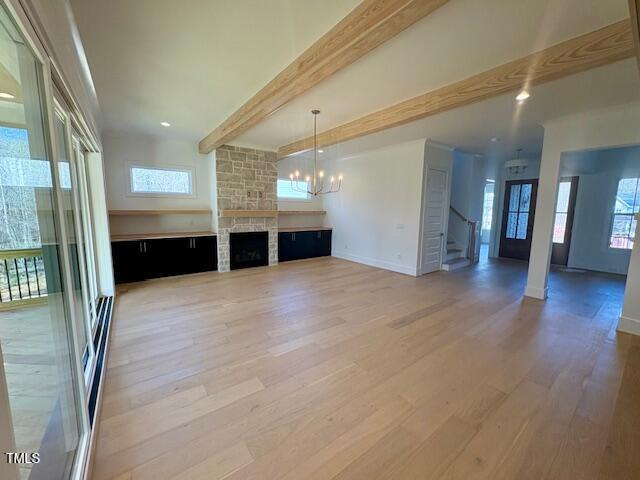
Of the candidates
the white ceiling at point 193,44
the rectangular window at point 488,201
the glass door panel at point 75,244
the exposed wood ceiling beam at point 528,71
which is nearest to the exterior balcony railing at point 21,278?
the glass door panel at point 75,244

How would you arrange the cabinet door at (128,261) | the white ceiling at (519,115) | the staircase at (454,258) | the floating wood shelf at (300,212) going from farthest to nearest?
the floating wood shelf at (300,212)
the staircase at (454,258)
the cabinet door at (128,261)
the white ceiling at (519,115)

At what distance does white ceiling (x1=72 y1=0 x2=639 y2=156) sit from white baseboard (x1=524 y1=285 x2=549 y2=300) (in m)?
2.58

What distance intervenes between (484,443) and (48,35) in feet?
10.5

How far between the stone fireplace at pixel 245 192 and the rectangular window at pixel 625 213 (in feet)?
24.7

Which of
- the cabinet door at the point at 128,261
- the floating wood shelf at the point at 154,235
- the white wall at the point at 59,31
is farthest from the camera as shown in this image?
the floating wood shelf at the point at 154,235

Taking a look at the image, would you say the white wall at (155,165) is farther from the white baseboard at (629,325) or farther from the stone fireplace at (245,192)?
the white baseboard at (629,325)

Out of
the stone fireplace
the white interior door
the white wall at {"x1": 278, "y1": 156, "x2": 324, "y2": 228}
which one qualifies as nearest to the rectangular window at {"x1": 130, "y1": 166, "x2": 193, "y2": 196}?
the stone fireplace

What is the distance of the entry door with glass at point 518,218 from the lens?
692cm

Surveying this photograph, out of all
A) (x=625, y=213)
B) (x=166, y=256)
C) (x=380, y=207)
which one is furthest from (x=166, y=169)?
(x=625, y=213)

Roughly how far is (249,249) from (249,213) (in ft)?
2.77

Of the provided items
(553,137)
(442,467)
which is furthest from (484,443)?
(553,137)

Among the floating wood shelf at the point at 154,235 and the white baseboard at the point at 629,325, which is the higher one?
the floating wood shelf at the point at 154,235

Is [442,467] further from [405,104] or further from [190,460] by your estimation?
[405,104]

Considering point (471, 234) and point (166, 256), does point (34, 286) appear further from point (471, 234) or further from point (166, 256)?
point (471, 234)
